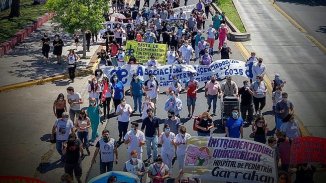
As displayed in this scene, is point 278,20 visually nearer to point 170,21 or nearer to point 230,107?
point 170,21

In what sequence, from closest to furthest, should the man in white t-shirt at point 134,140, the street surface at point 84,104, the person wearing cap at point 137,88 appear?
1. the man in white t-shirt at point 134,140
2. the street surface at point 84,104
3. the person wearing cap at point 137,88

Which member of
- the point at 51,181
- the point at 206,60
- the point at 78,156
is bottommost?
the point at 51,181

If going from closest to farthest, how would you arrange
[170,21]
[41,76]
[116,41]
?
[41,76] < [116,41] < [170,21]

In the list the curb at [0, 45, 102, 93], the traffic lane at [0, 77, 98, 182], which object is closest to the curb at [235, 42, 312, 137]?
the traffic lane at [0, 77, 98, 182]

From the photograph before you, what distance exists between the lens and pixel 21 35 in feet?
100

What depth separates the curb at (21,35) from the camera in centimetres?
2775

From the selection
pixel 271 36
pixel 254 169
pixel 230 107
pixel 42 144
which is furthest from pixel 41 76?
pixel 271 36

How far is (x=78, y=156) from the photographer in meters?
13.0

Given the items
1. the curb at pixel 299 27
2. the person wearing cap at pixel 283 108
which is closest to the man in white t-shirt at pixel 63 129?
the person wearing cap at pixel 283 108

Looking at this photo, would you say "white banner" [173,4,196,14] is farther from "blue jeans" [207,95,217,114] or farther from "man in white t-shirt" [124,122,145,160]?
"man in white t-shirt" [124,122,145,160]

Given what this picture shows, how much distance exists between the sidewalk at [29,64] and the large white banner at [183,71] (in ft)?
17.0

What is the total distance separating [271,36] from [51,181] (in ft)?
76.9

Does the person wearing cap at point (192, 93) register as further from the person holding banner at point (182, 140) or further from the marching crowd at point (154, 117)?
the person holding banner at point (182, 140)

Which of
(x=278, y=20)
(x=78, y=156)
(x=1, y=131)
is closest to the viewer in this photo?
(x=78, y=156)
